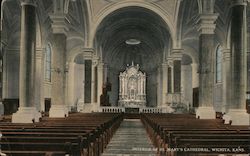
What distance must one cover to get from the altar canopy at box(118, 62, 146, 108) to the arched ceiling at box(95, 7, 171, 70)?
5.97ft

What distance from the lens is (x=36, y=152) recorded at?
5039 millimetres

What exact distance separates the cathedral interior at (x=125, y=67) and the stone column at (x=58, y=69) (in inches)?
1.9

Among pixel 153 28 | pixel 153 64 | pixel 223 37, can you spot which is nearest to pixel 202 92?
pixel 223 37

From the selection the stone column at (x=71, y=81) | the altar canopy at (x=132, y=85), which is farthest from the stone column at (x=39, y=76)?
the altar canopy at (x=132, y=85)

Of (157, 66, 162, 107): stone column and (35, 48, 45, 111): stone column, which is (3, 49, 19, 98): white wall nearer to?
(35, 48, 45, 111): stone column

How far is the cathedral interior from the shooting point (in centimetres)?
1271

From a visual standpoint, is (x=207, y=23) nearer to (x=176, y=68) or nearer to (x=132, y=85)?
(x=176, y=68)

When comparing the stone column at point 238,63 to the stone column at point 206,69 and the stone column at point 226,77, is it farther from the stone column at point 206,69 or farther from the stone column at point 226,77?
the stone column at point 226,77

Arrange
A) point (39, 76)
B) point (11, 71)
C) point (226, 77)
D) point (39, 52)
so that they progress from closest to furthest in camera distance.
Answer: point (39, 52) < point (39, 76) < point (11, 71) < point (226, 77)

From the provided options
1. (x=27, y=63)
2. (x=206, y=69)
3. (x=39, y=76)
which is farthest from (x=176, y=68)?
(x=27, y=63)

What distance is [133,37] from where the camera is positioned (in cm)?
3816

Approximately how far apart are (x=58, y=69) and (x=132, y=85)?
2387 centimetres

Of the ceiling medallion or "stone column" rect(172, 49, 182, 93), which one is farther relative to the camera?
the ceiling medallion

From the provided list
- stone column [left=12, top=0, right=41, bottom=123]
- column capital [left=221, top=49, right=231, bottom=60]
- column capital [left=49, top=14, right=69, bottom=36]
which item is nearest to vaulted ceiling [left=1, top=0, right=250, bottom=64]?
column capital [left=221, top=49, right=231, bottom=60]
